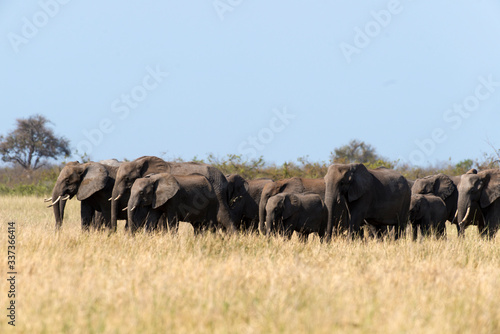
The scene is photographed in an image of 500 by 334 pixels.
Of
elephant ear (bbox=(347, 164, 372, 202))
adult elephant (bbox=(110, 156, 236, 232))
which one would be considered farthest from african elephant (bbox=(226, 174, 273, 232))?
elephant ear (bbox=(347, 164, 372, 202))

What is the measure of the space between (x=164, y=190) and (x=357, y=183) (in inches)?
151

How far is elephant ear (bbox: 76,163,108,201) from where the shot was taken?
48.9 ft

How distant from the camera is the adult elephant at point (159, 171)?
1443cm

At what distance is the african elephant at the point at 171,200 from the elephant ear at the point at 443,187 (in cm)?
622

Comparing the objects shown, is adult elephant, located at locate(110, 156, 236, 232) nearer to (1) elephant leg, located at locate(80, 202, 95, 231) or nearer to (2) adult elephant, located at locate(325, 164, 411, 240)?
(1) elephant leg, located at locate(80, 202, 95, 231)

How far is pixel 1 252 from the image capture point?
9.33m

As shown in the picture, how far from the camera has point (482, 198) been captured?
16078 millimetres

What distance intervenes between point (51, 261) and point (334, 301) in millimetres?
3520

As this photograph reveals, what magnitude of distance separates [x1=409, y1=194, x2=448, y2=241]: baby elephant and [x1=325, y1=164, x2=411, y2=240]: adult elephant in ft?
1.30

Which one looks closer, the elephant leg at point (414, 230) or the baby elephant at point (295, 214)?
the baby elephant at point (295, 214)

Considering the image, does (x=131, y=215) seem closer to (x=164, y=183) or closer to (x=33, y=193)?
(x=164, y=183)

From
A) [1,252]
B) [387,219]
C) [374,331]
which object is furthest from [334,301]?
[387,219]

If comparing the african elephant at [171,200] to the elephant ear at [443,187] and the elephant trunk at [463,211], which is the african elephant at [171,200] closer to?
the elephant trunk at [463,211]

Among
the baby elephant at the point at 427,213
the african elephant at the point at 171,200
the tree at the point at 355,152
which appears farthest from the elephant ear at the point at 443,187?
the tree at the point at 355,152
